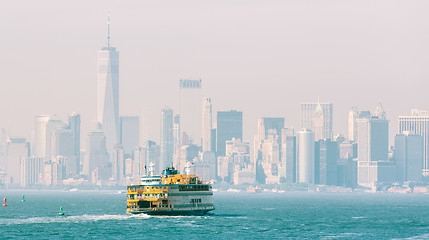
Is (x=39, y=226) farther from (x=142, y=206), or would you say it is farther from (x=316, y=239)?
(x=316, y=239)

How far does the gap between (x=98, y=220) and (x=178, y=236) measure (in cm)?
3899

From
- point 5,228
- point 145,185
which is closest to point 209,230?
point 145,185

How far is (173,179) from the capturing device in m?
182

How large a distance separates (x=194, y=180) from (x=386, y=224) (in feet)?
129

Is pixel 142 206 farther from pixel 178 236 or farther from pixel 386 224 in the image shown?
pixel 386 224

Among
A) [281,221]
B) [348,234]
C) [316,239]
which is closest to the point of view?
[316,239]

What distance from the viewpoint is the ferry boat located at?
178 metres

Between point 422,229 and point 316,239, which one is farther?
point 422,229

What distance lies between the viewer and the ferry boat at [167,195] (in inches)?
6998

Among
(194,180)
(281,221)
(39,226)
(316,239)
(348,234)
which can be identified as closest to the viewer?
(316,239)

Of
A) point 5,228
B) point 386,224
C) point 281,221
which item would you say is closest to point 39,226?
point 5,228

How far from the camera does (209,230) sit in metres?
162

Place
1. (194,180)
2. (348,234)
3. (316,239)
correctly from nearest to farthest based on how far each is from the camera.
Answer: (316,239)
(348,234)
(194,180)

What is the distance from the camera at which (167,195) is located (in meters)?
178
